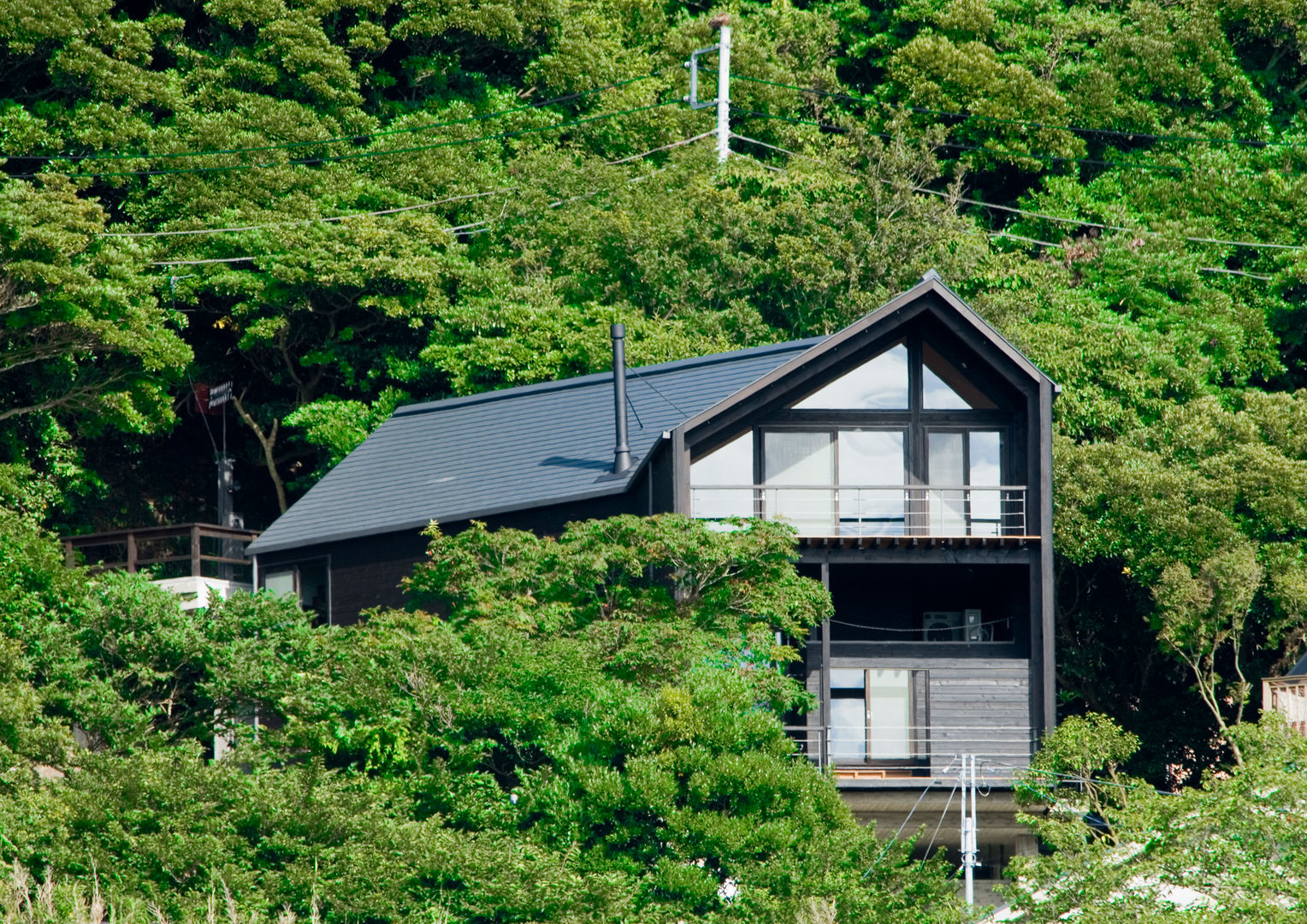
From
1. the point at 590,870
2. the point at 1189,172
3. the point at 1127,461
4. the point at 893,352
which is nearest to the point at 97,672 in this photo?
the point at 590,870

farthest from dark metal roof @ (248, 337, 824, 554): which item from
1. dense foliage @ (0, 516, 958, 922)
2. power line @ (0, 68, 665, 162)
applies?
power line @ (0, 68, 665, 162)

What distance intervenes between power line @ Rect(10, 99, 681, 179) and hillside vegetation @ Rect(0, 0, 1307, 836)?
12cm

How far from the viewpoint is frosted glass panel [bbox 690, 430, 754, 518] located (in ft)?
98.8

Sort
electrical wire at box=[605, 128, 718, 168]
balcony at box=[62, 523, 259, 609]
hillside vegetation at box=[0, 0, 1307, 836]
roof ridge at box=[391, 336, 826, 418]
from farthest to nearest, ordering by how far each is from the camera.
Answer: electrical wire at box=[605, 128, 718, 168]
balcony at box=[62, 523, 259, 609]
hillside vegetation at box=[0, 0, 1307, 836]
roof ridge at box=[391, 336, 826, 418]

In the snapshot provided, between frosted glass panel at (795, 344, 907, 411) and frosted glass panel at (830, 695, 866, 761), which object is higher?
frosted glass panel at (795, 344, 907, 411)

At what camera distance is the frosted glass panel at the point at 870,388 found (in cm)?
3053

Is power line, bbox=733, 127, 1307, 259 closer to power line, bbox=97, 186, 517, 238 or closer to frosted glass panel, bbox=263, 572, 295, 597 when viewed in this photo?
power line, bbox=97, 186, 517, 238

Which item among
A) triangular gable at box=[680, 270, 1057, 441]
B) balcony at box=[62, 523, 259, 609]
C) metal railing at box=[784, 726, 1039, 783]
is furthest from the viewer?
balcony at box=[62, 523, 259, 609]

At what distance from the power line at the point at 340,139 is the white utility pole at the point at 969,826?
75.3ft

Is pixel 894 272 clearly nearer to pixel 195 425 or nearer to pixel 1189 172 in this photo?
pixel 1189 172

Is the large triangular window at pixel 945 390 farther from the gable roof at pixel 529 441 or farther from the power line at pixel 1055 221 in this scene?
the power line at pixel 1055 221

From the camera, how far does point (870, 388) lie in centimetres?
3058

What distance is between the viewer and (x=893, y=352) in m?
30.6

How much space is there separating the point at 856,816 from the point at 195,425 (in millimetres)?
22429
